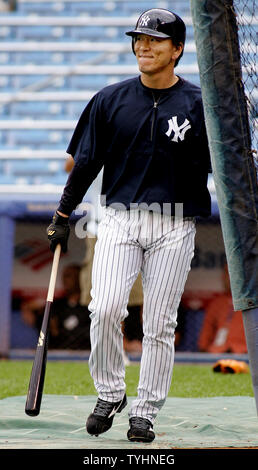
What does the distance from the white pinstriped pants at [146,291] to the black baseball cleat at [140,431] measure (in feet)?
0.15

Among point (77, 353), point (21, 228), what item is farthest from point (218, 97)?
point (21, 228)

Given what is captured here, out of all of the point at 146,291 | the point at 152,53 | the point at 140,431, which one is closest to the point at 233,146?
the point at 152,53

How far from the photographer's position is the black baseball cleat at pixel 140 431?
3.29m

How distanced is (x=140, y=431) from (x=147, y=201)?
37.4 inches

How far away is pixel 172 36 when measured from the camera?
11.2ft

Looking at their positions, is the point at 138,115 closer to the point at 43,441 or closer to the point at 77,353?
the point at 43,441

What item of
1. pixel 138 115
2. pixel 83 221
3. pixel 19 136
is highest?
pixel 19 136

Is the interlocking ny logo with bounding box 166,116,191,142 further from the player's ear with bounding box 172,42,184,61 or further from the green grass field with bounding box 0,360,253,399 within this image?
the green grass field with bounding box 0,360,253,399

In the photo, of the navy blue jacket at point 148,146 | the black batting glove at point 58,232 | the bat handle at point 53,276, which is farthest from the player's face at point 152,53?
the bat handle at point 53,276

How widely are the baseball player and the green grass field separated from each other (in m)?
2.23

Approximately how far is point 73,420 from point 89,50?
32.2 feet

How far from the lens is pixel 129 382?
6375 mm

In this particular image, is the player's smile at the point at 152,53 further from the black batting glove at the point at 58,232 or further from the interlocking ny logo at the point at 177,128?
the black batting glove at the point at 58,232

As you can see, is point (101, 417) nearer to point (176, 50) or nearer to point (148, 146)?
point (148, 146)
